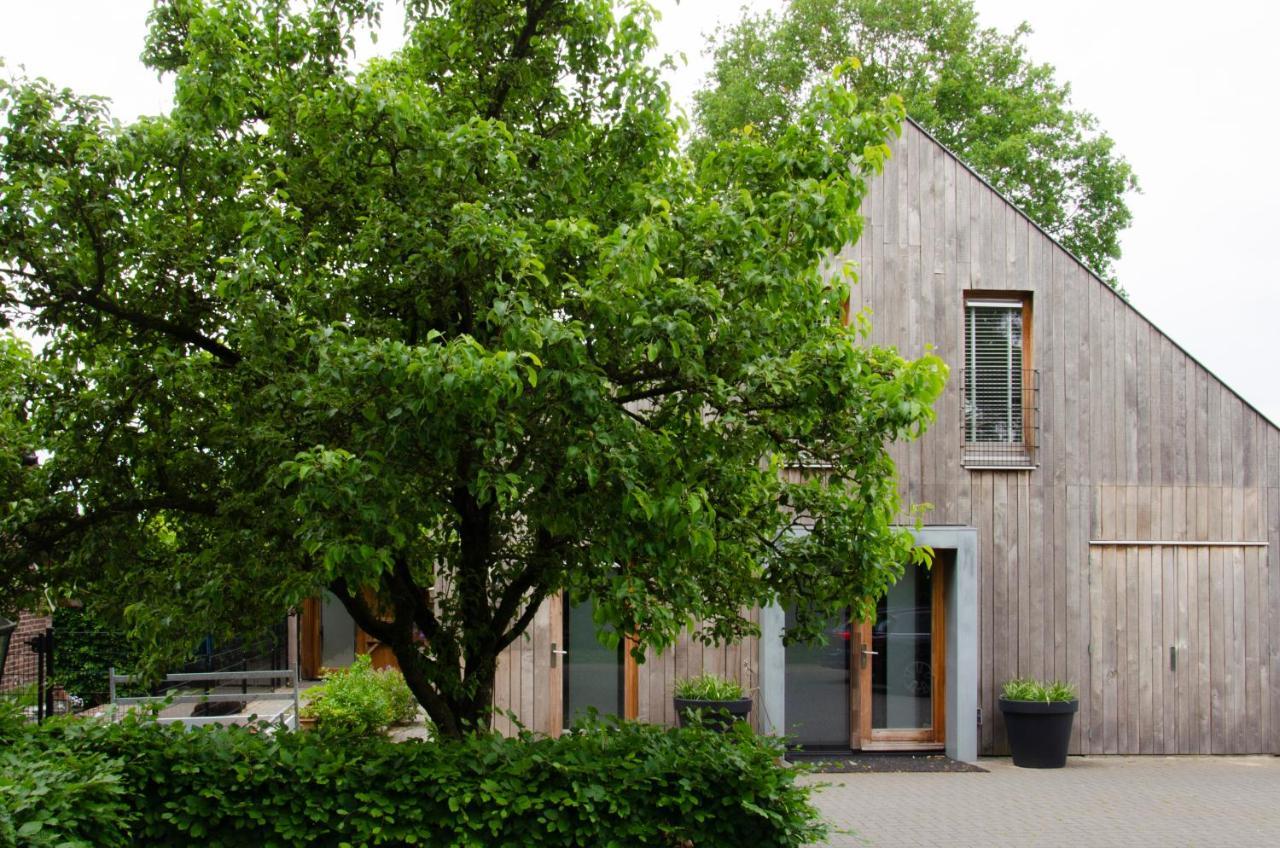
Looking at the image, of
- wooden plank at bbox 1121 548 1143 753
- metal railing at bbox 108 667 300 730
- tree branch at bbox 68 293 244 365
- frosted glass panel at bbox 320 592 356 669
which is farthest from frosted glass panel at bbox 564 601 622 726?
frosted glass panel at bbox 320 592 356 669

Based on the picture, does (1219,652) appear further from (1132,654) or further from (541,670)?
(541,670)

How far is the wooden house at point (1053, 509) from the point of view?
13281 mm

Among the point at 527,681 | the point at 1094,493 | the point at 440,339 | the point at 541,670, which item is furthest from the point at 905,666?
the point at 440,339

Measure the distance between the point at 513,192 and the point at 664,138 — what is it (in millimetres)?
1071

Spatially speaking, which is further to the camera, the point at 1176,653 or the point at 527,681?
the point at 1176,653

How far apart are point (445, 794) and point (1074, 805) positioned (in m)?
6.80

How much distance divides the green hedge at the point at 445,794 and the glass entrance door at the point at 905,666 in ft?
22.2

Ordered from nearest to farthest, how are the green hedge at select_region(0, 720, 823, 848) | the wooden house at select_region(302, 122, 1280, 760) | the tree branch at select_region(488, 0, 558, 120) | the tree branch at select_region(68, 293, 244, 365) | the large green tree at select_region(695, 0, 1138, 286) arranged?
the green hedge at select_region(0, 720, 823, 848), the tree branch at select_region(68, 293, 244, 365), the tree branch at select_region(488, 0, 558, 120), the wooden house at select_region(302, 122, 1280, 760), the large green tree at select_region(695, 0, 1138, 286)

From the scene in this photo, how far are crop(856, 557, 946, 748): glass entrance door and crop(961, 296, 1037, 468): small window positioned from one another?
1478 mm

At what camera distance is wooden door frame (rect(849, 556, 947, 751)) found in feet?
43.4

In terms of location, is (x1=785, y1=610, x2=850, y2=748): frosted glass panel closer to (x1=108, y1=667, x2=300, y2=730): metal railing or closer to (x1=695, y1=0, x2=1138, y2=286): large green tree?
(x1=108, y1=667, x2=300, y2=730): metal railing

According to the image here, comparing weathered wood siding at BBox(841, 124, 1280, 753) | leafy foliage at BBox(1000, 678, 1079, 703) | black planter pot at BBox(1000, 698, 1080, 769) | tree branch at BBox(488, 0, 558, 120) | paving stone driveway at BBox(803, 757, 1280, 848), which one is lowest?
paving stone driveway at BBox(803, 757, 1280, 848)

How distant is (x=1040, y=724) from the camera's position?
41.6 feet

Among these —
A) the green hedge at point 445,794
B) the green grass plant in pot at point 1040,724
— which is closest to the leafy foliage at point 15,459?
the green hedge at point 445,794
